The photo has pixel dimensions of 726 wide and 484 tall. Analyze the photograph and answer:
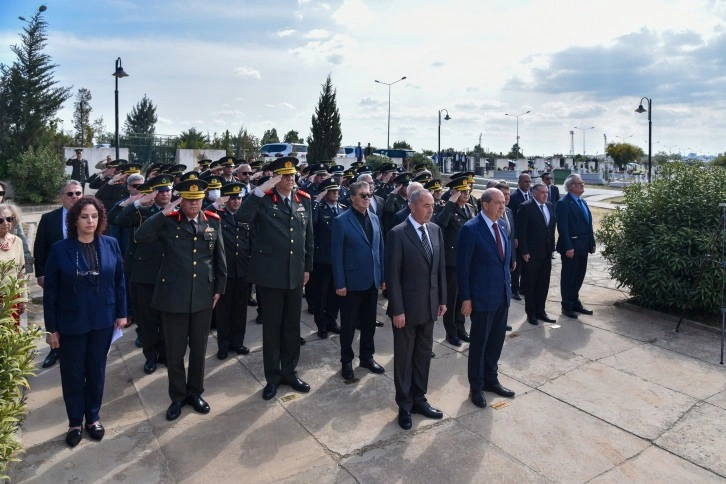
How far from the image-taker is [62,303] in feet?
12.8

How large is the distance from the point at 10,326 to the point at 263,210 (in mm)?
2258

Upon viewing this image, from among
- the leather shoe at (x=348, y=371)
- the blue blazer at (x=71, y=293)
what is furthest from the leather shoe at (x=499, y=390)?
the blue blazer at (x=71, y=293)

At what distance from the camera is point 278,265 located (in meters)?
4.81

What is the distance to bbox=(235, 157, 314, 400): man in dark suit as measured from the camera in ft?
15.8

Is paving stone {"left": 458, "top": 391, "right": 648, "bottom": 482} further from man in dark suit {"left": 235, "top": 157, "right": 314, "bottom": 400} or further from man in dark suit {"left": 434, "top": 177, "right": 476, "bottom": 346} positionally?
Result: man in dark suit {"left": 235, "top": 157, "right": 314, "bottom": 400}

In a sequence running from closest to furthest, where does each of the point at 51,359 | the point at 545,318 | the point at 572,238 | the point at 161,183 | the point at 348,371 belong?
the point at 161,183, the point at 348,371, the point at 51,359, the point at 545,318, the point at 572,238

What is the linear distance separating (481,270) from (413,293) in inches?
32.4

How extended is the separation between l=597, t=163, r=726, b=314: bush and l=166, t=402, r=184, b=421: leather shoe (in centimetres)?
639

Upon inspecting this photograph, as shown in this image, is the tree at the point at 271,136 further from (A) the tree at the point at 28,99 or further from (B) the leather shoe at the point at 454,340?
(B) the leather shoe at the point at 454,340

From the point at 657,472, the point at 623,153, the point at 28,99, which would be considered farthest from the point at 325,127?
the point at 623,153

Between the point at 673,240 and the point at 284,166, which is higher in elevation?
the point at 284,166

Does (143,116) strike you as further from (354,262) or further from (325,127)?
(354,262)

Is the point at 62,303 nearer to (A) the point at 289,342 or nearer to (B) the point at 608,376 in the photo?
(A) the point at 289,342

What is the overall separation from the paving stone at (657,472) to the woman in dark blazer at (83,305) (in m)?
3.76
